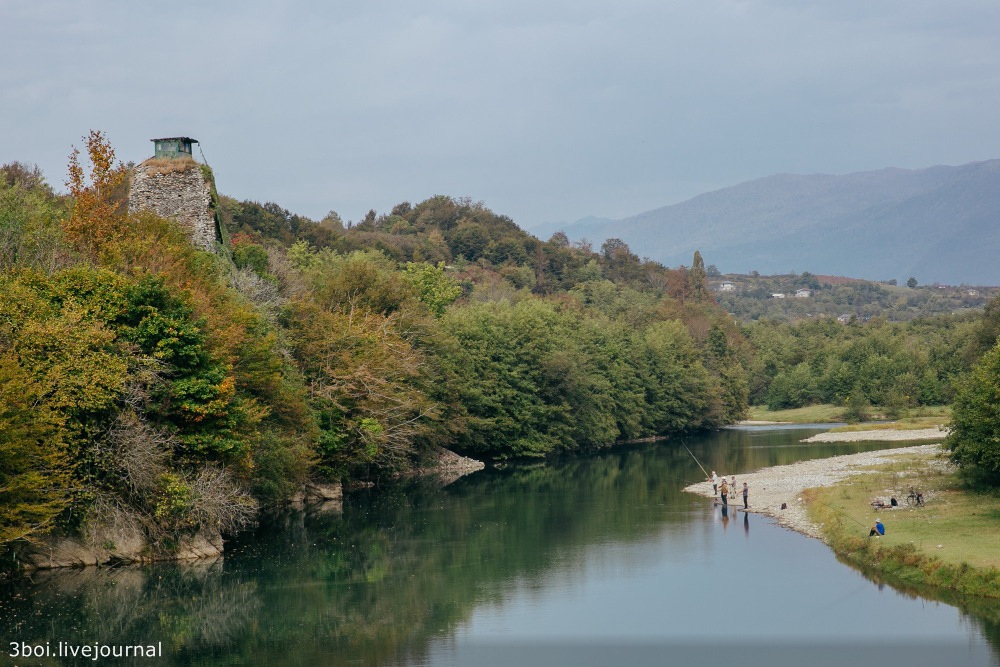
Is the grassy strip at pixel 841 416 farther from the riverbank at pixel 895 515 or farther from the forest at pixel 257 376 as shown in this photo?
the riverbank at pixel 895 515

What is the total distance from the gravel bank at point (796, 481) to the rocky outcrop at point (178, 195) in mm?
31364

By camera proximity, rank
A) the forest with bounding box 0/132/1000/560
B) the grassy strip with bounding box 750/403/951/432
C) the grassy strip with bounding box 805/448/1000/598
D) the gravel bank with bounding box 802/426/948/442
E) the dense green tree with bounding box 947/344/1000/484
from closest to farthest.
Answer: the grassy strip with bounding box 805/448/1000/598 → the forest with bounding box 0/132/1000/560 → the dense green tree with bounding box 947/344/1000/484 → the gravel bank with bounding box 802/426/948/442 → the grassy strip with bounding box 750/403/951/432

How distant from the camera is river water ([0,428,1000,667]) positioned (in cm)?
3014

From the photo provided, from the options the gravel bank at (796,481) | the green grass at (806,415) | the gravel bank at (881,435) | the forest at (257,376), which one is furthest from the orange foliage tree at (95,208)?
the green grass at (806,415)

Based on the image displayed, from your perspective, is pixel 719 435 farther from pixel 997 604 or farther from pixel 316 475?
pixel 997 604

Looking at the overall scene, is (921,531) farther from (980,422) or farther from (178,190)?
(178,190)

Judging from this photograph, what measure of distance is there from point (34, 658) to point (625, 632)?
16.3 meters

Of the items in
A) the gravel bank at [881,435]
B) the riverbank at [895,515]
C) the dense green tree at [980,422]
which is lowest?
the riverbank at [895,515]

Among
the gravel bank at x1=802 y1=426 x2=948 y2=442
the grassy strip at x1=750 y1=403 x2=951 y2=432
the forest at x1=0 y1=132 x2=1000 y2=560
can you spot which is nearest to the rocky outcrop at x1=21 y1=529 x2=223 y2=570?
the forest at x1=0 y1=132 x2=1000 y2=560

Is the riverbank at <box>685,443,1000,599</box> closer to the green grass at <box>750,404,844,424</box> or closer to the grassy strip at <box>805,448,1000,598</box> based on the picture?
the grassy strip at <box>805,448,1000,598</box>

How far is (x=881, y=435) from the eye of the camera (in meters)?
94.1

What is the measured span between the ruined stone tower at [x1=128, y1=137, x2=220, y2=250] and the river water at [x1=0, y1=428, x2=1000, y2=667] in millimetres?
18712

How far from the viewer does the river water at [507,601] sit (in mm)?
30141

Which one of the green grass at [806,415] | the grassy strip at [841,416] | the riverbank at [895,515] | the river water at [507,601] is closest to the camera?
the river water at [507,601]
